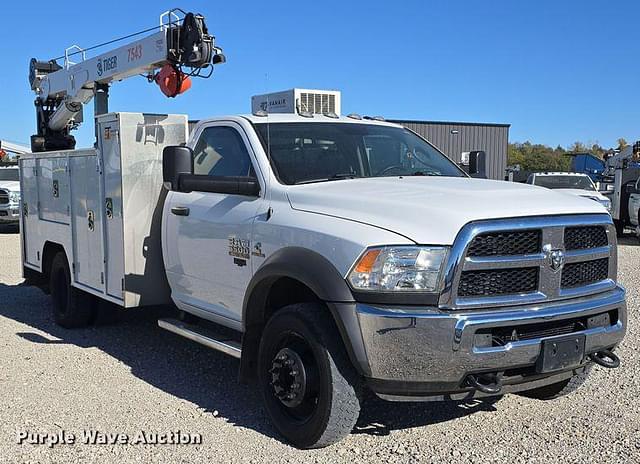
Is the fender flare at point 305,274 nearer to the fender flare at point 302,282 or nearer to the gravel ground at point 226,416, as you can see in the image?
the fender flare at point 302,282

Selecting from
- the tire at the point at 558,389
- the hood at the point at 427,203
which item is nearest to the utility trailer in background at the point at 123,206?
the hood at the point at 427,203

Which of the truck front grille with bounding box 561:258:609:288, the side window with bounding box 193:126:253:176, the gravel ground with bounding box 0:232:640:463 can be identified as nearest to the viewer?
the truck front grille with bounding box 561:258:609:288

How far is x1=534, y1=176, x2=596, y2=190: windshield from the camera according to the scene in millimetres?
16891

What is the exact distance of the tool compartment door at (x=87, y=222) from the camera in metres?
6.45

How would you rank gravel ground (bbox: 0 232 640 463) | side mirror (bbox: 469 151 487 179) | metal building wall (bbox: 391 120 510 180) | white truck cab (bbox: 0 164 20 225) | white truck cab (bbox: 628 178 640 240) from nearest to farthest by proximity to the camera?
gravel ground (bbox: 0 232 640 463) < side mirror (bbox: 469 151 487 179) < white truck cab (bbox: 628 178 640 240) < white truck cab (bbox: 0 164 20 225) < metal building wall (bbox: 391 120 510 180)

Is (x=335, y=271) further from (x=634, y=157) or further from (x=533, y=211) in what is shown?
(x=634, y=157)

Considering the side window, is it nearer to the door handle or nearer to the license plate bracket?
the door handle

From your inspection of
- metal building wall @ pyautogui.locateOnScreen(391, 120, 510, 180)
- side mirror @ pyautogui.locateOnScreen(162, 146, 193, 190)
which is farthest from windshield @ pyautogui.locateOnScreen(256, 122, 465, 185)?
metal building wall @ pyautogui.locateOnScreen(391, 120, 510, 180)

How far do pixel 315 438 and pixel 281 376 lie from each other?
0.43 metres

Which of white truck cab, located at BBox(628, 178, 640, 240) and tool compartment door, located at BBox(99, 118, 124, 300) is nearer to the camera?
tool compartment door, located at BBox(99, 118, 124, 300)

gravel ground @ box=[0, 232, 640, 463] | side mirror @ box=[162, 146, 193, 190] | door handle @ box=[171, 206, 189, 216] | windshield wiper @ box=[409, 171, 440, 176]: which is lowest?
gravel ground @ box=[0, 232, 640, 463]

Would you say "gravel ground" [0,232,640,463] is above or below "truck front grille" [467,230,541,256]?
below

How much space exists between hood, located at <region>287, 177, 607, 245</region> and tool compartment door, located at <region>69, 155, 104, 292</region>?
2.74m

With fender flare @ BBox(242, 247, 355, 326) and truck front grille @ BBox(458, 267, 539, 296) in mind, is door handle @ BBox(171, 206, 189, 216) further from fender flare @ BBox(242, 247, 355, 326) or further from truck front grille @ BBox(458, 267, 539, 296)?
truck front grille @ BBox(458, 267, 539, 296)
